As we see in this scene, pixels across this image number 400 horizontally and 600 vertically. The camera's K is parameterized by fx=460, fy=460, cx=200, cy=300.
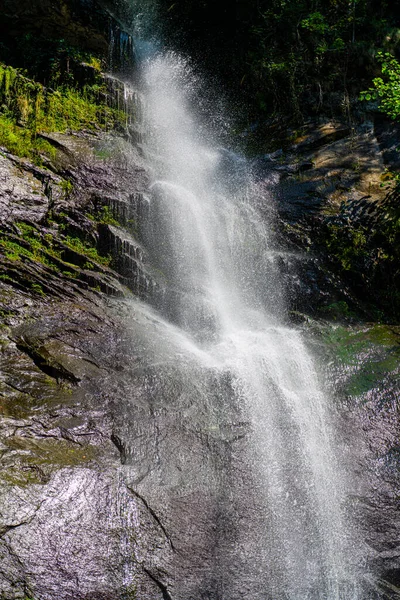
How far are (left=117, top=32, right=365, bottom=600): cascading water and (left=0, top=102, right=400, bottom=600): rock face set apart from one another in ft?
0.20

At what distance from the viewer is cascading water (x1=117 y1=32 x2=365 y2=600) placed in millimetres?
4879

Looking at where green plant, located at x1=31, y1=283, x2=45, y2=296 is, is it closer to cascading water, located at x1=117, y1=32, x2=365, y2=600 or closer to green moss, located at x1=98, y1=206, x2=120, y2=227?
cascading water, located at x1=117, y1=32, x2=365, y2=600

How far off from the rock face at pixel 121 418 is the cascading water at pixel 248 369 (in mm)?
62

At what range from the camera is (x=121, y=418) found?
5371 millimetres

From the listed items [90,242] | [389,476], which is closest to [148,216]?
[90,242]

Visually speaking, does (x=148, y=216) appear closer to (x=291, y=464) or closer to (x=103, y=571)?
(x=291, y=464)

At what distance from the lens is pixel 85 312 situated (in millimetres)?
6590

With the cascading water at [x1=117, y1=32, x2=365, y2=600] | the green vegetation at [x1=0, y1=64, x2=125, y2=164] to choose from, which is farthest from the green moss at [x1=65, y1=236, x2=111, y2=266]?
the green vegetation at [x1=0, y1=64, x2=125, y2=164]

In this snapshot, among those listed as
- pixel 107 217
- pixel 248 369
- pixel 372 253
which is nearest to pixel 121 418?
pixel 248 369

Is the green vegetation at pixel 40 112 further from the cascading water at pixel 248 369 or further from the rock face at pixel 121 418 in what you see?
the cascading water at pixel 248 369

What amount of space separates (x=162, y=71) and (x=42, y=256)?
9.94 meters

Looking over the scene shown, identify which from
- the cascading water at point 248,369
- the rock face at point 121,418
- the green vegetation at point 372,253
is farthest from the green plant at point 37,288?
the green vegetation at point 372,253

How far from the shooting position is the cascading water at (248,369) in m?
4.88

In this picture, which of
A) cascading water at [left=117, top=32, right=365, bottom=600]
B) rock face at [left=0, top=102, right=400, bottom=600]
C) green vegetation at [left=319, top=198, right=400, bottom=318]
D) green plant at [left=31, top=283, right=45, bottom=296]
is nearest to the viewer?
rock face at [left=0, top=102, right=400, bottom=600]
